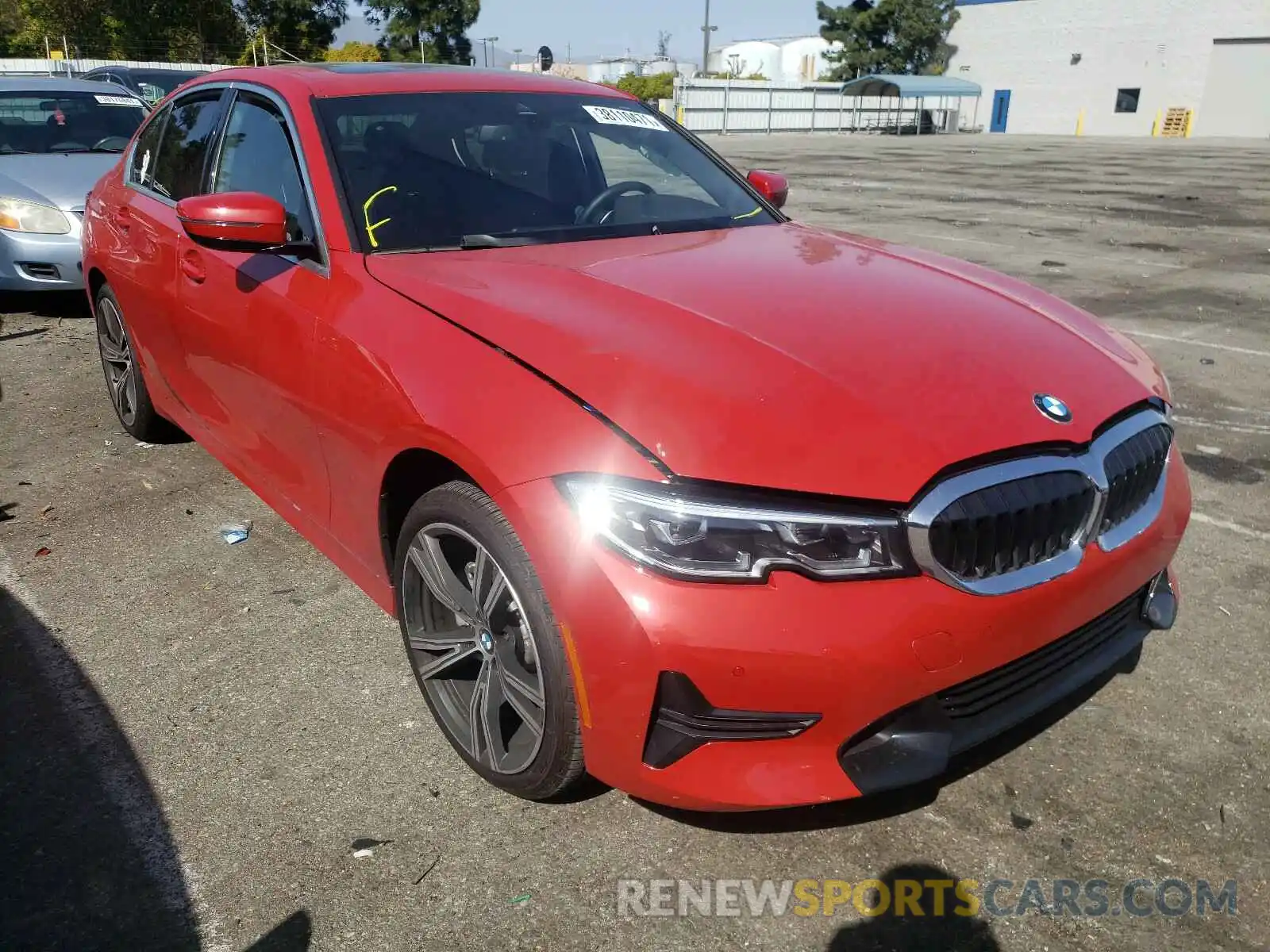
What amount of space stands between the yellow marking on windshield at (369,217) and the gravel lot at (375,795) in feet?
4.06

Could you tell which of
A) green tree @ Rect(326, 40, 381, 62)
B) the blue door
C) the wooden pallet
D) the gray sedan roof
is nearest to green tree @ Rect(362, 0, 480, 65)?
green tree @ Rect(326, 40, 381, 62)

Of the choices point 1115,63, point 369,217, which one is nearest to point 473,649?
point 369,217

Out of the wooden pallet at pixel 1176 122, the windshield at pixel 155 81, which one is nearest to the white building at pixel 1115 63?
the wooden pallet at pixel 1176 122

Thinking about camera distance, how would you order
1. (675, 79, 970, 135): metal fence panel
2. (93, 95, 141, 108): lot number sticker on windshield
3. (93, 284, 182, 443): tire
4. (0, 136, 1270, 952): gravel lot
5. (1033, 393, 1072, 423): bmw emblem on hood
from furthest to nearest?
(675, 79, 970, 135): metal fence panel < (93, 95, 141, 108): lot number sticker on windshield < (93, 284, 182, 443): tire < (1033, 393, 1072, 423): bmw emblem on hood < (0, 136, 1270, 952): gravel lot

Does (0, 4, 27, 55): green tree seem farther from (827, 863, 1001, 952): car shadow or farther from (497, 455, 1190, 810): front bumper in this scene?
(827, 863, 1001, 952): car shadow

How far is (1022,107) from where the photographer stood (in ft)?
157

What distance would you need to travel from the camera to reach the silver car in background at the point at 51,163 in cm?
708

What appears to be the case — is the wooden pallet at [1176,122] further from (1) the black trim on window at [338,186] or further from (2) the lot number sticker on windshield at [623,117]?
(1) the black trim on window at [338,186]

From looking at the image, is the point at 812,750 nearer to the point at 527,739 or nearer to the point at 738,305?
the point at 527,739

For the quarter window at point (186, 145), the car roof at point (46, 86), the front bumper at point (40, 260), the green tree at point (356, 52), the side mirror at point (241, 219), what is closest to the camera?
the side mirror at point (241, 219)

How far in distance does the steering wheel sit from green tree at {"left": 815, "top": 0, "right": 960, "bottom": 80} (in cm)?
5277

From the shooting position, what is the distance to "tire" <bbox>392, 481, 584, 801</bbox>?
2131 mm

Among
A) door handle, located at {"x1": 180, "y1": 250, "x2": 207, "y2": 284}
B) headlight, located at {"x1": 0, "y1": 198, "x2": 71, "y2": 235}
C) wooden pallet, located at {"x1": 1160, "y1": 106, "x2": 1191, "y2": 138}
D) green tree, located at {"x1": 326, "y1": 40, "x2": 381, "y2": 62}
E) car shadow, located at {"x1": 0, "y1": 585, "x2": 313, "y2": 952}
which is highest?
green tree, located at {"x1": 326, "y1": 40, "x2": 381, "y2": 62}

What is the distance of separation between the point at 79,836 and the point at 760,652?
5.50ft
